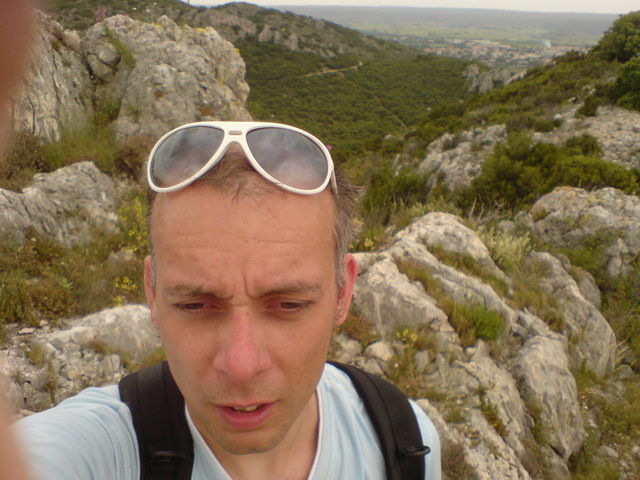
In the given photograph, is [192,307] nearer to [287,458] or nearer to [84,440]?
[84,440]

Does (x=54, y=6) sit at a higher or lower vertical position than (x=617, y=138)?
higher

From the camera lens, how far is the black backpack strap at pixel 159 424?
1.58 metres

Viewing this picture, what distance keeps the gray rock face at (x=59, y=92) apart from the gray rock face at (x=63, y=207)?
131cm

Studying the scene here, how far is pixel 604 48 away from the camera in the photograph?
79.6 feet

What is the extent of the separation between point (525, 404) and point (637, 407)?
2.11m

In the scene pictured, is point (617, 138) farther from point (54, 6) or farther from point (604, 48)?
point (54, 6)

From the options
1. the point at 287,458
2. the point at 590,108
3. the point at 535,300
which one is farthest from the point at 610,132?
the point at 287,458

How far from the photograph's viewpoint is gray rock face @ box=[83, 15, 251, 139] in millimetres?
9797

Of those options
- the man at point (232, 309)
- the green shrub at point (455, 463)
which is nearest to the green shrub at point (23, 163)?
the man at point (232, 309)

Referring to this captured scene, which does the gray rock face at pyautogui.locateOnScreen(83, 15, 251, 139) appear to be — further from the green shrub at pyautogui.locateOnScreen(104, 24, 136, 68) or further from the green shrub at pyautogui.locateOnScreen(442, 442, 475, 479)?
the green shrub at pyautogui.locateOnScreen(442, 442, 475, 479)

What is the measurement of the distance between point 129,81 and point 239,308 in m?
10.6

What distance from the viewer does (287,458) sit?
1803mm

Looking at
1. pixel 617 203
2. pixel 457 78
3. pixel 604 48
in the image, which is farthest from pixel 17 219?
pixel 457 78

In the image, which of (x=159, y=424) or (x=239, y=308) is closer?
(x=239, y=308)
